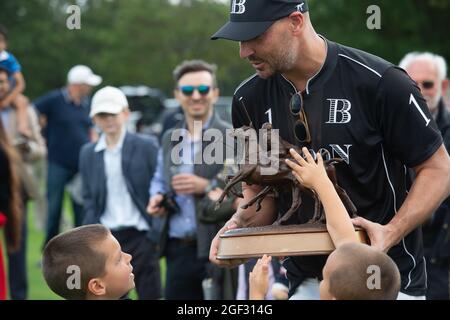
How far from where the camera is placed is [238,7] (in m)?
4.37

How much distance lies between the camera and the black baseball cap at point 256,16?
4254mm

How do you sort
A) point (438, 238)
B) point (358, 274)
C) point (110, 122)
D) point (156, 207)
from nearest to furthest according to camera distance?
point (358, 274), point (438, 238), point (156, 207), point (110, 122)

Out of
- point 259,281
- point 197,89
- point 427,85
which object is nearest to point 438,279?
point 427,85

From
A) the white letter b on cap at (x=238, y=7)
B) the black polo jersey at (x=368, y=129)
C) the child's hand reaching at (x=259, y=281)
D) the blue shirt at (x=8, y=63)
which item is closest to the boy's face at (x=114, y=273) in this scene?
the child's hand reaching at (x=259, y=281)

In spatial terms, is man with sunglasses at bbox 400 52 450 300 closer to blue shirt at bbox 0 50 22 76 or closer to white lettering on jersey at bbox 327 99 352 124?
white lettering on jersey at bbox 327 99 352 124

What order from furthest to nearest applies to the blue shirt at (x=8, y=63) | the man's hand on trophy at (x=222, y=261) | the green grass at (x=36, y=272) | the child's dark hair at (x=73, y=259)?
1. the green grass at (x=36, y=272)
2. the blue shirt at (x=8, y=63)
3. the child's dark hair at (x=73, y=259)
4. the man's hand on trophy at (x=222, y=261)

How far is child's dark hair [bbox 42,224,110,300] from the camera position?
453cm

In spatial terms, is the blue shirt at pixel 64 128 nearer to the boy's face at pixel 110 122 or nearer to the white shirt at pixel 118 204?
the boy's face at pixel 110 122

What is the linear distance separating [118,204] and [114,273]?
449cm

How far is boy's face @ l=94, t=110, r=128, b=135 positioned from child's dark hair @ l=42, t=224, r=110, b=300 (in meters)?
4.66

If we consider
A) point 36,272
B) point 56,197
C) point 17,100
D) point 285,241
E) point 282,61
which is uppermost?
point 17,100

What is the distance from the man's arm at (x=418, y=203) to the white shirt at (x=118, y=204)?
495cm

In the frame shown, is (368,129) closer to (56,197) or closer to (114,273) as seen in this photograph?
(114,273)
